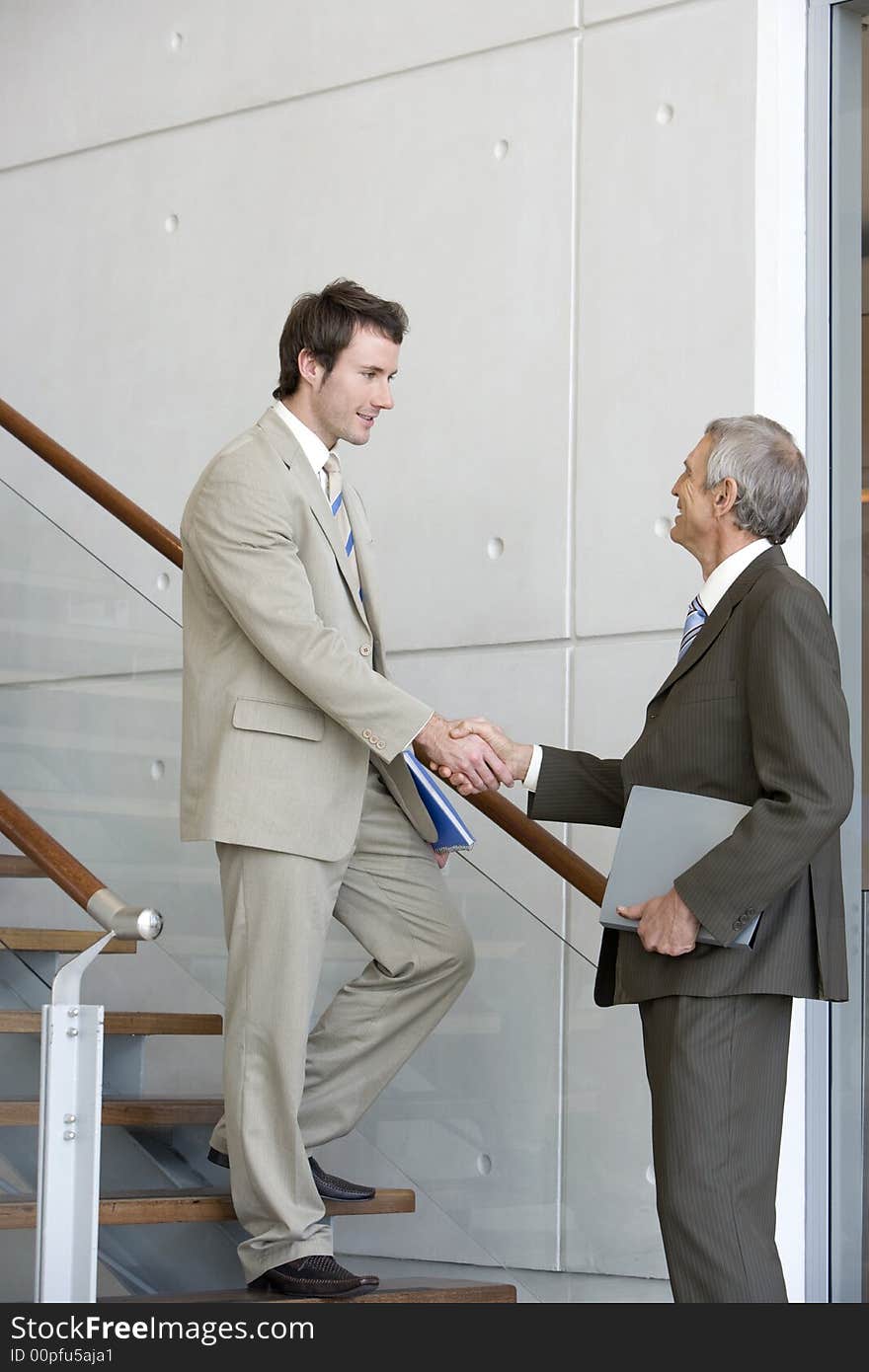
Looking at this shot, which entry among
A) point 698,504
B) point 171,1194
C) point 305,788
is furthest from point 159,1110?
point 698,504

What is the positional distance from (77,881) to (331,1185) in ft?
2.92

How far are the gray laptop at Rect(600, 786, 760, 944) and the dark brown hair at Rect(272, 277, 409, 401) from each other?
1009 mm

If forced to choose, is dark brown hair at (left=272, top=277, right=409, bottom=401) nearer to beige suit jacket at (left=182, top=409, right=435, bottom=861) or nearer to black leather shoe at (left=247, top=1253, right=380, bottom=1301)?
beige suit jacket at (left=182, top=409, right=435, bottom=861)

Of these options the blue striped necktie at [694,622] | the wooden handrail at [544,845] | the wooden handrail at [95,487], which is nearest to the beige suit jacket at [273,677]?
the wooden handrail at [544,845]

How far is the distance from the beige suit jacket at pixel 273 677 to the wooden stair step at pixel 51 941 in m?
0.21

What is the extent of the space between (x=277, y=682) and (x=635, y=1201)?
3.31 feet

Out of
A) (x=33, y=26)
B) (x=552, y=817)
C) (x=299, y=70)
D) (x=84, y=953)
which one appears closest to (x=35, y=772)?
(x=552, y=817)

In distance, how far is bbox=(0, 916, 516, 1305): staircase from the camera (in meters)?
2.57

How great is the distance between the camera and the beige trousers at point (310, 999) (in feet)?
9.08

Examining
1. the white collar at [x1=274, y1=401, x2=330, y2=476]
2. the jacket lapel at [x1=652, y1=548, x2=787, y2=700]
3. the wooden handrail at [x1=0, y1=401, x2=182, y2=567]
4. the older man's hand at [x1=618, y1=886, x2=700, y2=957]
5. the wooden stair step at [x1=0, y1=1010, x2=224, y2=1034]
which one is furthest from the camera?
the wooden handrail at [x1=0, y1=401, x2=182, y2=567]

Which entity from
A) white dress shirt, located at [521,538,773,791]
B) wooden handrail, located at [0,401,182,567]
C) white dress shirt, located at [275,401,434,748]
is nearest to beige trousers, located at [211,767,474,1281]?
white dress shirt, located at [275,401,434,748]

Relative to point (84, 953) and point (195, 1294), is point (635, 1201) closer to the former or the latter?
point (195, 1294)

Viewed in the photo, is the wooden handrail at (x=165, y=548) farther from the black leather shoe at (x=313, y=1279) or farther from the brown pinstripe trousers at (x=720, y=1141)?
the black leather shoe at (x=313, y=1279)

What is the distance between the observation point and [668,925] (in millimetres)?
2369
